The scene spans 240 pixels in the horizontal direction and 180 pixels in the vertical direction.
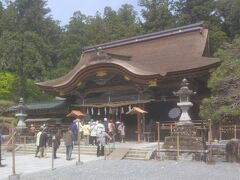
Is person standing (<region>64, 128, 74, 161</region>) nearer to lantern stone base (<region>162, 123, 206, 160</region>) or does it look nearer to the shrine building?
lantern stone base (<region>162, 123, 206, 160</region>)

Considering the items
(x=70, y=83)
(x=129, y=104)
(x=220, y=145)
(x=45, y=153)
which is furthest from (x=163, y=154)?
(x=70, y=83)

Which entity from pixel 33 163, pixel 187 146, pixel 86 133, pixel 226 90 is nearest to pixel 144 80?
pixel 86 133

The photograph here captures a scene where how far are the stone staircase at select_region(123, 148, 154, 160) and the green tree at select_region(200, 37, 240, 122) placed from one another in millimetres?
2732

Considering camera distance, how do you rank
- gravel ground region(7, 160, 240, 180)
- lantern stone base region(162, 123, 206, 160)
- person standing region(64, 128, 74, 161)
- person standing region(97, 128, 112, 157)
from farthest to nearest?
1. person standing region(97, 128, 112, 157)
2. person standing region(64, 128, 74, 161)
3. lantern stone base region(162, 123, 206, 160)
4. gravel ground region(7, 160, 240, 180)

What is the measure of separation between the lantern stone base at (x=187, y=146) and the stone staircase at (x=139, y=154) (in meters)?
0.67

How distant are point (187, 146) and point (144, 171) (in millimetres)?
3851

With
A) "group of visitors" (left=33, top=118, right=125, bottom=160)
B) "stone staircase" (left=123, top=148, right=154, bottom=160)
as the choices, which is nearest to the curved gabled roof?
"group of visitors" (left=33, top=118, right=125, bottom=160)

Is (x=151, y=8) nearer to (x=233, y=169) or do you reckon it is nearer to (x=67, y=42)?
(x=67, y=42)

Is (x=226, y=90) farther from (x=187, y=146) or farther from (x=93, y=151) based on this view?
(x=93, y=151)

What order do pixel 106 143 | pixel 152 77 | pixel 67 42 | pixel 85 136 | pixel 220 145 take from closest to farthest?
pixel 220 145 < pixel 106 143 < pixel 85 136 < pixel 152 77 < pixel 67 42

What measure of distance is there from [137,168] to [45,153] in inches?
266

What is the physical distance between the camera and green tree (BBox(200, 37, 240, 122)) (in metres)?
15.2

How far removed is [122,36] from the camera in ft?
153

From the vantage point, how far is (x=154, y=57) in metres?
28.5
